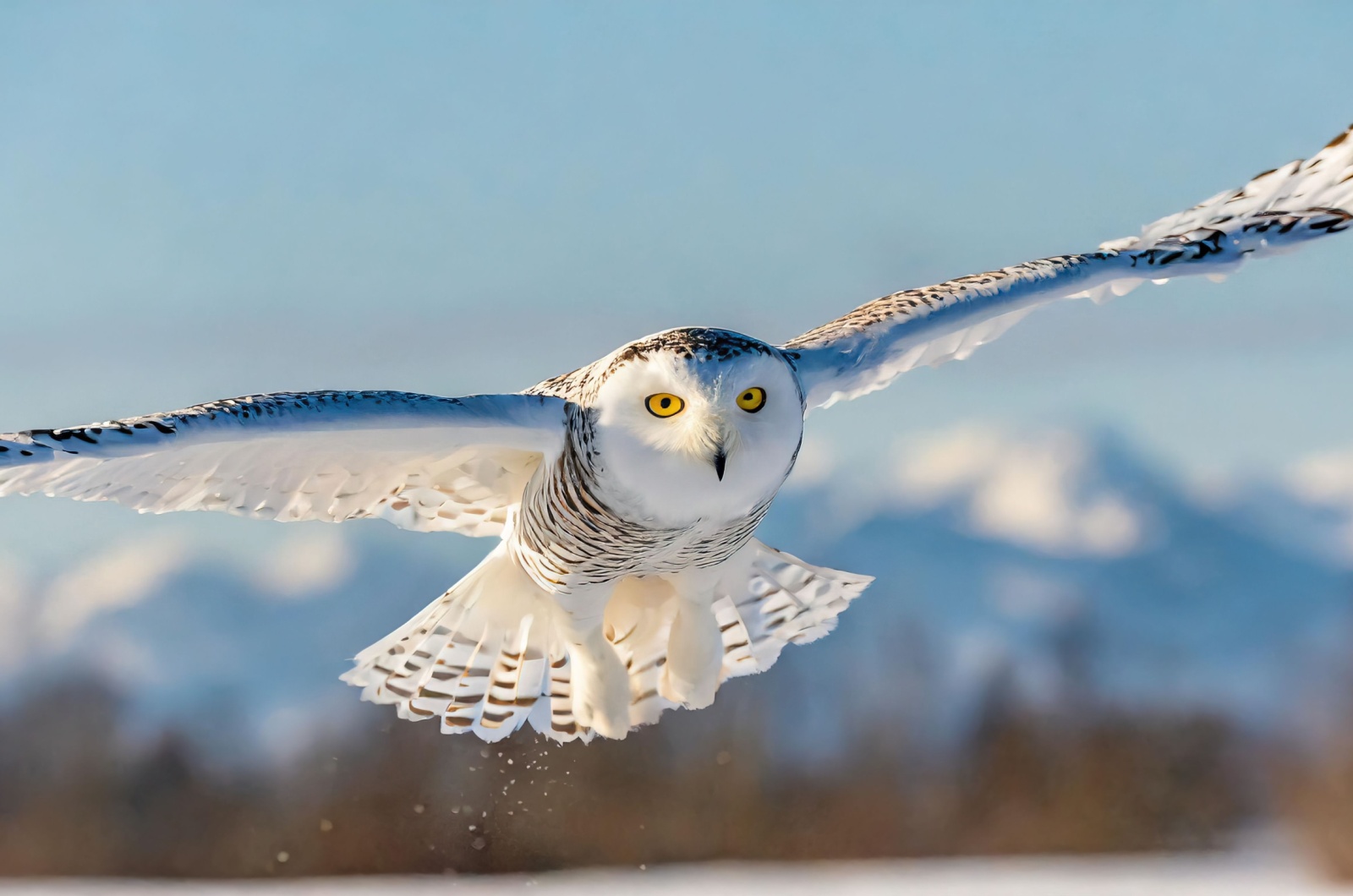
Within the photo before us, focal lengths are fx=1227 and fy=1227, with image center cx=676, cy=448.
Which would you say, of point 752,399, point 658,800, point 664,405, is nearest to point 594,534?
point 664,405

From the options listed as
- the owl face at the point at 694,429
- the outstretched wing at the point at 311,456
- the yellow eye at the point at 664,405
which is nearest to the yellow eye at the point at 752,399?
the owl face at the point at 694,429

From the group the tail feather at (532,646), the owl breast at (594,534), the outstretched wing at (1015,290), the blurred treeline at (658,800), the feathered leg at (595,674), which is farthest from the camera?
the blurred treeline at (658,800)

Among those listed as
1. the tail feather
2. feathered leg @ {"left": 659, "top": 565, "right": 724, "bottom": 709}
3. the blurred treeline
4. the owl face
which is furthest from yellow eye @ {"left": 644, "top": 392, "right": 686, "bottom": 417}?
the blurred treeline

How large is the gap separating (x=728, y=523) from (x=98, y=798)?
44.8 feet

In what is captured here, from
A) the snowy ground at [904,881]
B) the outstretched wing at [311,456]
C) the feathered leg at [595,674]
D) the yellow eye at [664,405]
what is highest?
the yellow eye at [664,405]

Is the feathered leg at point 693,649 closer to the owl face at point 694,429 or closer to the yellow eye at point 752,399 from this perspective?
the owl face at point 694,429

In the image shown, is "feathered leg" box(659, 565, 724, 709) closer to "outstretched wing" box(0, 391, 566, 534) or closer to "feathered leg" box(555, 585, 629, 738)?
"feathered leg" box(555, 585, 629, 738)

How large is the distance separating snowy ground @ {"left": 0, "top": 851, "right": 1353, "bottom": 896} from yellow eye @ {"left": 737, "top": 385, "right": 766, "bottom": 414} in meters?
11.2

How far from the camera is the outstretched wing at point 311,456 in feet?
10.1

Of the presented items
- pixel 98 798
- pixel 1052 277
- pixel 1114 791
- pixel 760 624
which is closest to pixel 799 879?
pixel 1114 791

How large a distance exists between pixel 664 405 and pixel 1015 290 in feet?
4.75

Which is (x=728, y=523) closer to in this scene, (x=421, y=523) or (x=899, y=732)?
(x=421, y=523)

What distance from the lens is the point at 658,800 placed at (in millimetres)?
13594

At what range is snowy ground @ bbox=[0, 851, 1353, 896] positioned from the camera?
1376 cm
